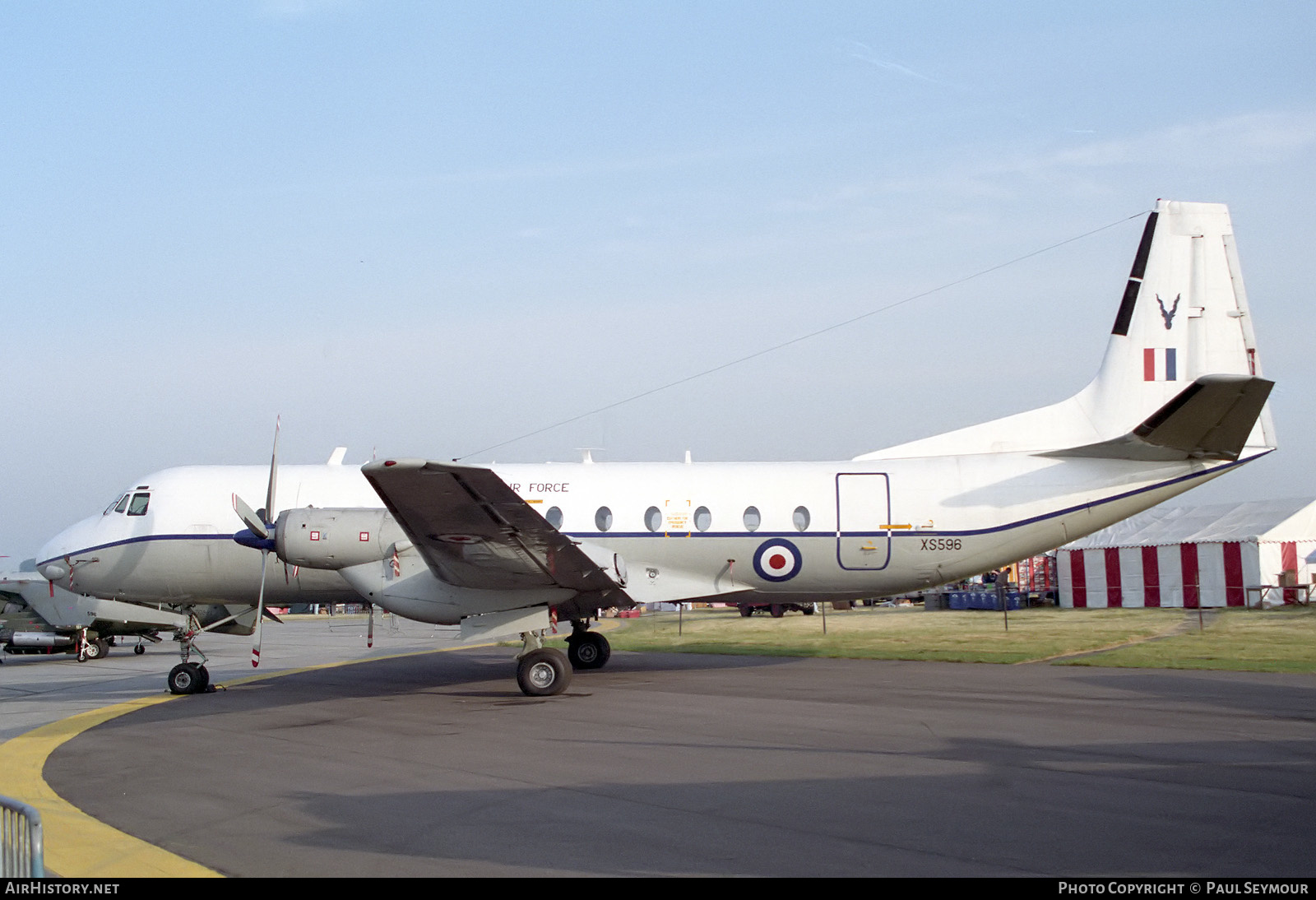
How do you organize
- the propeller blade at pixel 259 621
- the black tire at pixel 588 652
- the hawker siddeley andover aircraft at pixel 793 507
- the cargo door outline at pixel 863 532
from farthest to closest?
1. the black tire at pixel 588 652
2. the cargo door outline at pixel 863 532
3. the hawker siddeley andover aircraft at pixel 793 507
4. the propeller blade at pixel 259 621

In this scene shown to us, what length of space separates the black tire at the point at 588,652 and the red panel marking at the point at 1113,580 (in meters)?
24.8

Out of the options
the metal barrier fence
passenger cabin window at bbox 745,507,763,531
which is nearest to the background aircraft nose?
passenger cabin window at bbox 745,507,763,531

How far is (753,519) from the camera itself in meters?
14.8

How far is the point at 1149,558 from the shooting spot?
34656 millimetres

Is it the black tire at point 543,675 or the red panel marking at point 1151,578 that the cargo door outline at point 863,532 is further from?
the red panel marking at point 1151,578

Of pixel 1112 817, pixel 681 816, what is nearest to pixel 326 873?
pixel 681 816

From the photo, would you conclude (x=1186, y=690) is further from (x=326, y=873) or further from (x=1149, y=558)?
(x=1149, y=558)

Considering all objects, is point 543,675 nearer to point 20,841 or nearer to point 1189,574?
point 20,841

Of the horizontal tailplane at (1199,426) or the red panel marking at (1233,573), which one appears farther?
the red panel marking at (1233,573)

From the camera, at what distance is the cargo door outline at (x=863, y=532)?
48.5 ft

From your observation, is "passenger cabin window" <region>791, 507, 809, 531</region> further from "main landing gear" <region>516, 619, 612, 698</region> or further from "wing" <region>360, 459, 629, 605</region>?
"main landing gear" <region>516, 619, 612, 698</region>

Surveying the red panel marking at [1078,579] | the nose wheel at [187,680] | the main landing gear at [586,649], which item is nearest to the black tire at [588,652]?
the main landing gear at [586,649]

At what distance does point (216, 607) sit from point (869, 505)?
12.7 metres

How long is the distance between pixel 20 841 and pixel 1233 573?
118 feet
